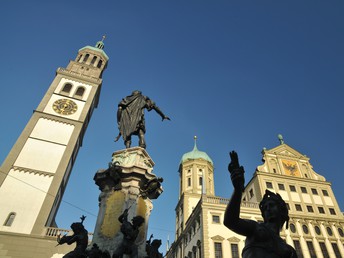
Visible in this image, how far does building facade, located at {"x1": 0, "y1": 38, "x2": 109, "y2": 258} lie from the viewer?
70.3 ft

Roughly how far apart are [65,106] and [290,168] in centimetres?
3242

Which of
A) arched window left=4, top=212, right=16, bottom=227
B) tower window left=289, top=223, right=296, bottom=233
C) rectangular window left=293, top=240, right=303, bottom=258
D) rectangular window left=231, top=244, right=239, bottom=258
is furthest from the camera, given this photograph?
tower window left=289, top=223, right=296, bottom=233

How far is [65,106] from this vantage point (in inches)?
1287

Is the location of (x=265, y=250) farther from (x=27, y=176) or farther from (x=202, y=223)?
(x=202, y=223)

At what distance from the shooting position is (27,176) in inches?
981

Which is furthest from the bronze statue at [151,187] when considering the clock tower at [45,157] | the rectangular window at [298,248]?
the rectangular window at [298,248]

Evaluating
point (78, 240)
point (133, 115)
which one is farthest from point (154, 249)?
point (133, 115)

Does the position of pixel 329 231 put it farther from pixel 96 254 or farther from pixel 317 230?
pixel 96 254

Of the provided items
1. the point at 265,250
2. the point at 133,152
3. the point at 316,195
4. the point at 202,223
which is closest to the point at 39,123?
the point at 202,223

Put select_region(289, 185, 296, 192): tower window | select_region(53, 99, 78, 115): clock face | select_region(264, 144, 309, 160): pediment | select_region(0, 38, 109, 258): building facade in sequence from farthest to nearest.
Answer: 1. select_region(264, 144, 309, 160): pediment
2. select_region(289, 185, 296, 192): tower window
3. select_region(53, 99, 78, 115): clock face
4. select_region(0, 38, 109, 258): building facade

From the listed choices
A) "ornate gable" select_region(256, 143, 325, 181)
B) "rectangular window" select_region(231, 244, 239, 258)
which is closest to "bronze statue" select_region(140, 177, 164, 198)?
"rectangular window" select_region(231, 244, 239, 258)

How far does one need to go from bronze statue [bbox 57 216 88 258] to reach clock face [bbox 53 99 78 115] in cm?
2834

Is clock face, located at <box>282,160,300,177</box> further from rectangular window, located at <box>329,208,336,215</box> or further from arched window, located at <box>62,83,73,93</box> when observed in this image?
arched window, located at <box>62,83,73,93</box>

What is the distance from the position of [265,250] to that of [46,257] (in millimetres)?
22796
